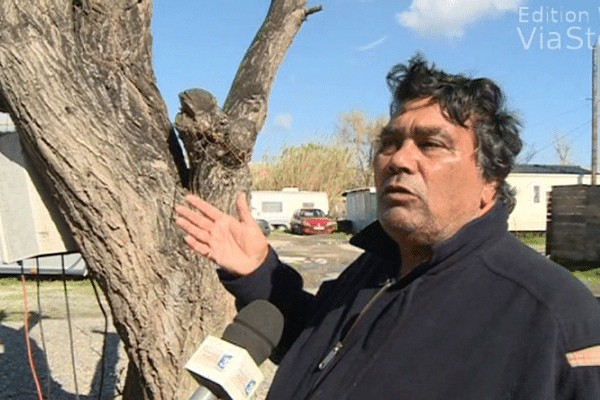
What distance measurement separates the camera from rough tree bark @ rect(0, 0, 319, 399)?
9.42 feet

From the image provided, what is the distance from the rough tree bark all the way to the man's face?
4.82 ft

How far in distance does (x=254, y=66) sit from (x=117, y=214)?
3.91ft

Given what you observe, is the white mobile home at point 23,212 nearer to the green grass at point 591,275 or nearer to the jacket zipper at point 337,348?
the jacket zipper at point 337,348

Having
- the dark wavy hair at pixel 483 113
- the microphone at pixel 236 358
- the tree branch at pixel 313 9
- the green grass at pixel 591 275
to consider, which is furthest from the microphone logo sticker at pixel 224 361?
the green grass at pixel 591 275

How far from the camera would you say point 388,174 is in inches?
69.9

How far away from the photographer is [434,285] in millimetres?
1539

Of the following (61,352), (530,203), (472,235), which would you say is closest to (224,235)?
(472,235)

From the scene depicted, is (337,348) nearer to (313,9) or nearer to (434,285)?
(434,285)

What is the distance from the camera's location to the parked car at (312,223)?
1471 inches

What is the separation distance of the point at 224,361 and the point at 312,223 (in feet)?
117

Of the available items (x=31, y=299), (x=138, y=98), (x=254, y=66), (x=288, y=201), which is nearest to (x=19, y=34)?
(x=138, y=98)

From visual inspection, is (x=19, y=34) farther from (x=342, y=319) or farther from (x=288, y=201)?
(x=288, y=201)

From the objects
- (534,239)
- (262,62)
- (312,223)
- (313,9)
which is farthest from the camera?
(312,223)

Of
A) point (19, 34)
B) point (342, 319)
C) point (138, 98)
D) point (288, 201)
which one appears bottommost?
point (288, 201)
